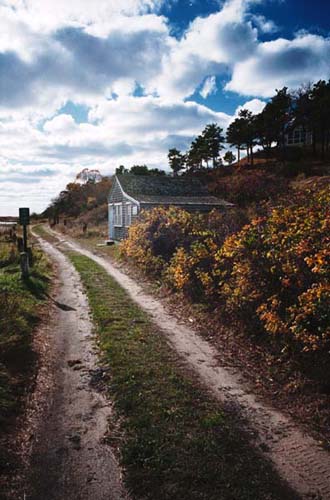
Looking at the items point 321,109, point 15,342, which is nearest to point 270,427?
point 15,342

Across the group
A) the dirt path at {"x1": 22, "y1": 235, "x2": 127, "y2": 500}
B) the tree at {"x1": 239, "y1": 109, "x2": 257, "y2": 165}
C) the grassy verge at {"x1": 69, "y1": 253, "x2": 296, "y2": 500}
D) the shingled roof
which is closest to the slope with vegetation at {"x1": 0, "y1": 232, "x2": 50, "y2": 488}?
the dirt path at {"x1": 22, "y1": 235, "x2": 127, "y2": 500}

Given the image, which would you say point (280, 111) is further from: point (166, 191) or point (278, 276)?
point (278, 276)

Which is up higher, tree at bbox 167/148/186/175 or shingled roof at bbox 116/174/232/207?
tree at bbox 167/148/186/175

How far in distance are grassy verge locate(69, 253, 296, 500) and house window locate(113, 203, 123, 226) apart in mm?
22482

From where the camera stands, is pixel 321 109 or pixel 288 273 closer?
pixel 288 273

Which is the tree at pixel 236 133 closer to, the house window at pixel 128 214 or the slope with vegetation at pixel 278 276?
the house window at pixel 128 214

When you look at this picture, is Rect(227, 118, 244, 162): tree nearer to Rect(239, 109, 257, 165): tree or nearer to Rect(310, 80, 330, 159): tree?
Rect(239, 109, 257, 165): tree

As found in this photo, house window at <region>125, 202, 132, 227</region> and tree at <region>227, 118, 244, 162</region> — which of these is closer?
house window at <region>125, 202, 132, 227</region>

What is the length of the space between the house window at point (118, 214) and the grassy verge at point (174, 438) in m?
22.5

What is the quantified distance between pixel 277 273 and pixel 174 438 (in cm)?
411

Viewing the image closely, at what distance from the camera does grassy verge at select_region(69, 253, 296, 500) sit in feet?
11.2

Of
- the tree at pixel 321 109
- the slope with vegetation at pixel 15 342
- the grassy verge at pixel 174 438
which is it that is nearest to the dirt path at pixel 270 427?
the grassy verge at pixel 174 438

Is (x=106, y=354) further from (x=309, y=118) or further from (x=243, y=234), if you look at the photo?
(x=309, y=118)

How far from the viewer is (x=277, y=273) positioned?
6.96 metres
